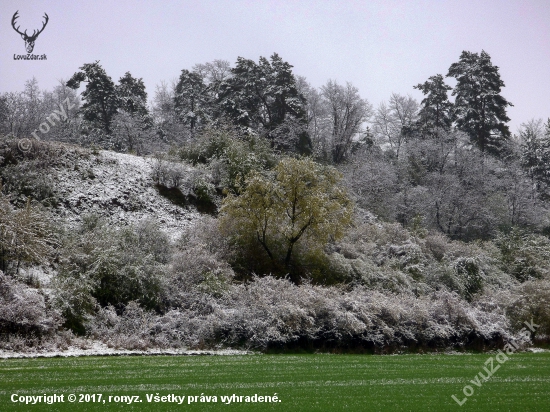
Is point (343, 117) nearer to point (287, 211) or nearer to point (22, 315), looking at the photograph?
point (287, 211)

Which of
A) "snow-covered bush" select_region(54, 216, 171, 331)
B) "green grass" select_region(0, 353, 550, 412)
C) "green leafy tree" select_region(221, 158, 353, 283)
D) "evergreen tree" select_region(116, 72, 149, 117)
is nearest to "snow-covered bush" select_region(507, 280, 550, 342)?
"green grass" select_region(0, 353, 550, 412)

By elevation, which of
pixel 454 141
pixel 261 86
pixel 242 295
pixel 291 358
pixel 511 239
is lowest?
pixel 291 358

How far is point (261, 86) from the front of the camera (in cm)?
4306

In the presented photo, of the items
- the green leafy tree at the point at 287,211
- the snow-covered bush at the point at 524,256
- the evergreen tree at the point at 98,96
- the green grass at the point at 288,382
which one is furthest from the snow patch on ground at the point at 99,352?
the evergreen tree at the point at 98,96

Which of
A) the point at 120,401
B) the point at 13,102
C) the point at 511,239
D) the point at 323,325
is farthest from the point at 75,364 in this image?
the point at 13,102

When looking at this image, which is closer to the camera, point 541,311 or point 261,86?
point 541,311

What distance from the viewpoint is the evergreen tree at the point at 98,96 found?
42.0 meters

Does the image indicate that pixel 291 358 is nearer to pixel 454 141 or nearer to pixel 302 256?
pixel 302 256

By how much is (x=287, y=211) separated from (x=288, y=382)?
1196 centimetres

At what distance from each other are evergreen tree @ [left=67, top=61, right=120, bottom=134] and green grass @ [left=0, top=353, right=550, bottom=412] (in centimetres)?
3397

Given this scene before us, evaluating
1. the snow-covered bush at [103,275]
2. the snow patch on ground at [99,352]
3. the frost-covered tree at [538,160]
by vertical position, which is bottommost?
the snow patch on ground at [99,352]

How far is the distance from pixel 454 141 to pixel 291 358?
33311 mm

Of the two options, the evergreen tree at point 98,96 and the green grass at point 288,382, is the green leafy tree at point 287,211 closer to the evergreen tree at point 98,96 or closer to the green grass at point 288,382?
the green grass at point 288,382

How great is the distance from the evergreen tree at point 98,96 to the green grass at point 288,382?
33972mm
